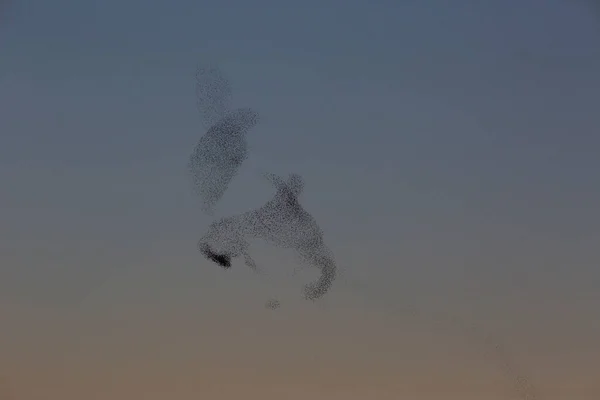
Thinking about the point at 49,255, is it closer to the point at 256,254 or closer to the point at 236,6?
the point at 256,254

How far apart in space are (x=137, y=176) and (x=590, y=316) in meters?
2.21

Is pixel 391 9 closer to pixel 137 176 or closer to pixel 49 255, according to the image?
pixel 137 176

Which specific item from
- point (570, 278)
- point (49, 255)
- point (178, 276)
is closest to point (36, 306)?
point (49, 255)

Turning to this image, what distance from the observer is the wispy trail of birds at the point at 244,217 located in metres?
2.64

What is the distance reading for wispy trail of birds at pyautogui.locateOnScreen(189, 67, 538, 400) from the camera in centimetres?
264

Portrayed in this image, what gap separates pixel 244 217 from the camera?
8.69 feet

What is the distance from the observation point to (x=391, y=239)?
106 inches

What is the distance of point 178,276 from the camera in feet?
8.76

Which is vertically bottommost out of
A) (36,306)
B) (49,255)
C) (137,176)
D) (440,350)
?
(36,306)

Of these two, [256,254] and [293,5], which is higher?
[293,5]

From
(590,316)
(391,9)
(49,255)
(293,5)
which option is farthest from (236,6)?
(590,316)

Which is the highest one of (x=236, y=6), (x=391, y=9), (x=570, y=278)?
(x=391, y=9)

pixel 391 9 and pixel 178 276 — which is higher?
pixel 391 9

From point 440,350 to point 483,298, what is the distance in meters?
0.31
